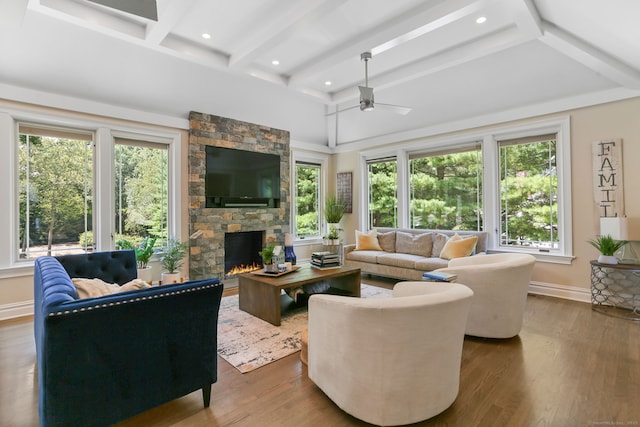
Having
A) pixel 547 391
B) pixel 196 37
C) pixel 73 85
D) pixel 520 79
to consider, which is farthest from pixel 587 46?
pixel 73 85

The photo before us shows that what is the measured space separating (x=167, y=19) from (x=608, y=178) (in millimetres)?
5508

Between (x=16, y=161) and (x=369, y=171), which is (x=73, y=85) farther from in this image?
(x=369, y=171)

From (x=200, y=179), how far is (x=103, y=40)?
2.12 meters

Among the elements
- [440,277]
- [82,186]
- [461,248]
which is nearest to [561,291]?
[461,248]

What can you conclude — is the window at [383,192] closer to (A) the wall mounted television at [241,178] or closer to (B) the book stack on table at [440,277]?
(A) the wall mounted television at [241,178]

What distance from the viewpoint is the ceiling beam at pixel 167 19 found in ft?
9.24

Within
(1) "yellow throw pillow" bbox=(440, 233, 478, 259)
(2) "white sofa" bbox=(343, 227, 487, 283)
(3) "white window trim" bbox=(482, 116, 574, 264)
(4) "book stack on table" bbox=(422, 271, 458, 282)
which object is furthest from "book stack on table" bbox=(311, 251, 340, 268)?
(3) "white window trim" bbox=(482, 116, 574, 264)

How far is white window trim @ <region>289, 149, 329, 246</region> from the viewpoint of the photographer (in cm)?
661

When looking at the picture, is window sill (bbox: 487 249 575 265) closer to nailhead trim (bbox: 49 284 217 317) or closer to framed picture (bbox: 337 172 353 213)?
framed picture (bbox: 337 172 353 213)

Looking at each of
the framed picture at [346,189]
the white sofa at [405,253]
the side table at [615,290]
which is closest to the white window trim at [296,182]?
the framed picture at [346,189]

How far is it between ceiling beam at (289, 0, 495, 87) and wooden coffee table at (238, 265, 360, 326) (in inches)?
106

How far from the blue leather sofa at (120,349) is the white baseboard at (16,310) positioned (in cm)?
250

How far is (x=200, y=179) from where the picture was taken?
5066mm

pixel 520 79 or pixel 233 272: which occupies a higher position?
pixel 520 79
